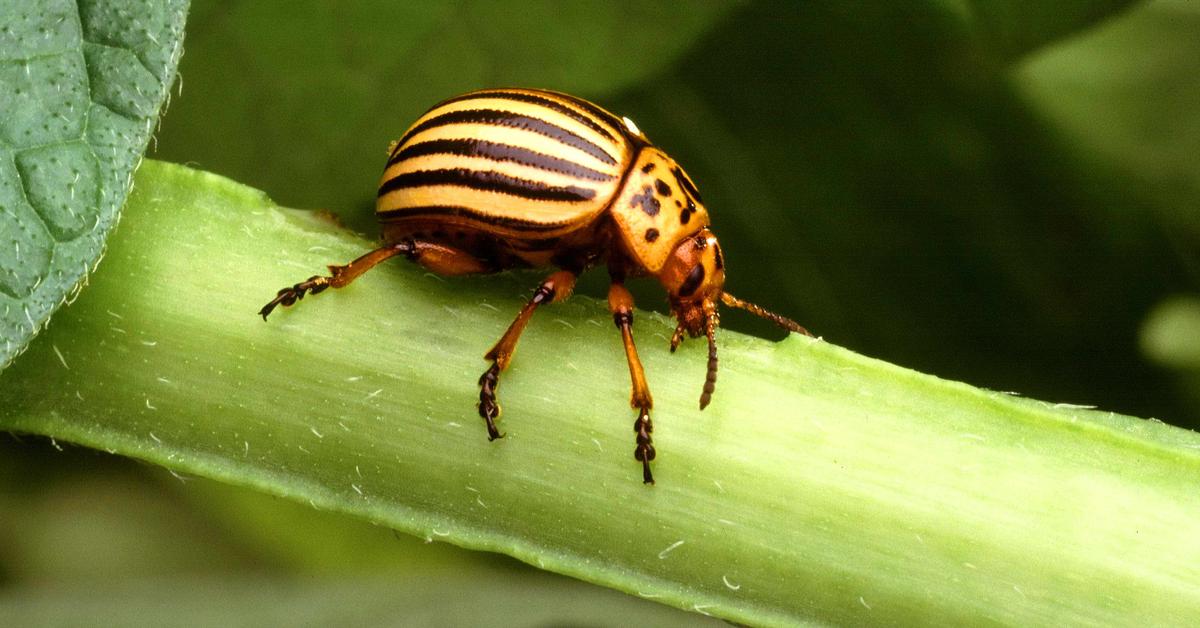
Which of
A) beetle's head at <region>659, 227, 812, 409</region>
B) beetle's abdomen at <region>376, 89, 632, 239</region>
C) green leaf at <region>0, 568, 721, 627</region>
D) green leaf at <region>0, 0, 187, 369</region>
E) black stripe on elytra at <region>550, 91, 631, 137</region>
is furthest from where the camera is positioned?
green leaf at <region>0, 568, 721, 627</region>

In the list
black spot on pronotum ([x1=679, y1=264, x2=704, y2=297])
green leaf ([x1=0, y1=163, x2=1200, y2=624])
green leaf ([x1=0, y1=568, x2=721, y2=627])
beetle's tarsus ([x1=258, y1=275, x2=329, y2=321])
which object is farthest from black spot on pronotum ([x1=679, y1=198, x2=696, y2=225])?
green leaf ([x1=0, y1=568, x2=721, y2=627])

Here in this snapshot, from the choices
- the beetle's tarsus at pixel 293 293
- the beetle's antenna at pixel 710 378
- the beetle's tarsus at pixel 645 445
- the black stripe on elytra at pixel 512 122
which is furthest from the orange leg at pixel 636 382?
the beetle's tarsus at pixel 293 293

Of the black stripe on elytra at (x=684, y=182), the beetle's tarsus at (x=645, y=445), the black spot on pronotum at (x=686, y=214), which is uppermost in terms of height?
the black stripe on elytra at (x=684, y=182)

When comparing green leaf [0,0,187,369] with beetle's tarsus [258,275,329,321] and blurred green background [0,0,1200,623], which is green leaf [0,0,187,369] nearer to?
beetle's tarsus [258,275,329,321]

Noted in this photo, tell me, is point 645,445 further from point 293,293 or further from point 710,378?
point 293,293

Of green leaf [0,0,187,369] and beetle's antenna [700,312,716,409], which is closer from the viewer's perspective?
green leaf [0,0,187,369]

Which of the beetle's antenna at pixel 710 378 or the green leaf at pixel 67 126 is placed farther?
the beetle's antenna at pixel 710 378

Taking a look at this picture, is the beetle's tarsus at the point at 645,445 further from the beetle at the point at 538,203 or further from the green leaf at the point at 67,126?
the green leaf at the point at 67,126

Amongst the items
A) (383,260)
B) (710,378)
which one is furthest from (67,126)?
(710,378)
